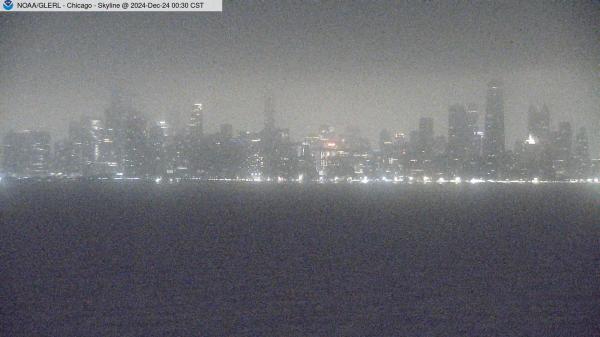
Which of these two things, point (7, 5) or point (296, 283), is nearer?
point (7, 5)

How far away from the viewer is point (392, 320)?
825 inches

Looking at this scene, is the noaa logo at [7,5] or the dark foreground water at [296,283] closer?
the dark foreground water at [296,283]

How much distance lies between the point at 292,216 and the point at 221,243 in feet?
96.4

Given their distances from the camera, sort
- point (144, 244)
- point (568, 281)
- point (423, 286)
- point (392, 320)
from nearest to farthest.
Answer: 1. point (392, 320)
2. point (423, 286)
3. point (568, 281)
4. point (144, 244)

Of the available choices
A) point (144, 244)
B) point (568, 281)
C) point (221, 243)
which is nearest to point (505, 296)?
point (568, 281)

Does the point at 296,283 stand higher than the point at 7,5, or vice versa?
the point at 7,5

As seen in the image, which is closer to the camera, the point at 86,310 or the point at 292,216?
the point at 86,310

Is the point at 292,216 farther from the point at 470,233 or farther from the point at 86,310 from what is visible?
the point at 86,310

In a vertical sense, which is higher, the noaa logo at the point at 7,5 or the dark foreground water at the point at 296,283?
the noaa logo at the point at 7,5

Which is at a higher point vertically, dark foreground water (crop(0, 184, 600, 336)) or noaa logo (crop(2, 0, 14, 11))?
noaa logo (crop(2, 0, 14, 11))

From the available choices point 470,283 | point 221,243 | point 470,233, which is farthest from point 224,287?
point 470,233

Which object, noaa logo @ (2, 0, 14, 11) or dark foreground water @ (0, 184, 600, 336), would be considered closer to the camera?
dark foreground water @ (0, 184, 600, 336)

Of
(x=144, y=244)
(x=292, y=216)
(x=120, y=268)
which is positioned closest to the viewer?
(x=120, y=268)

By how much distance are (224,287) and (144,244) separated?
60.6 feet
